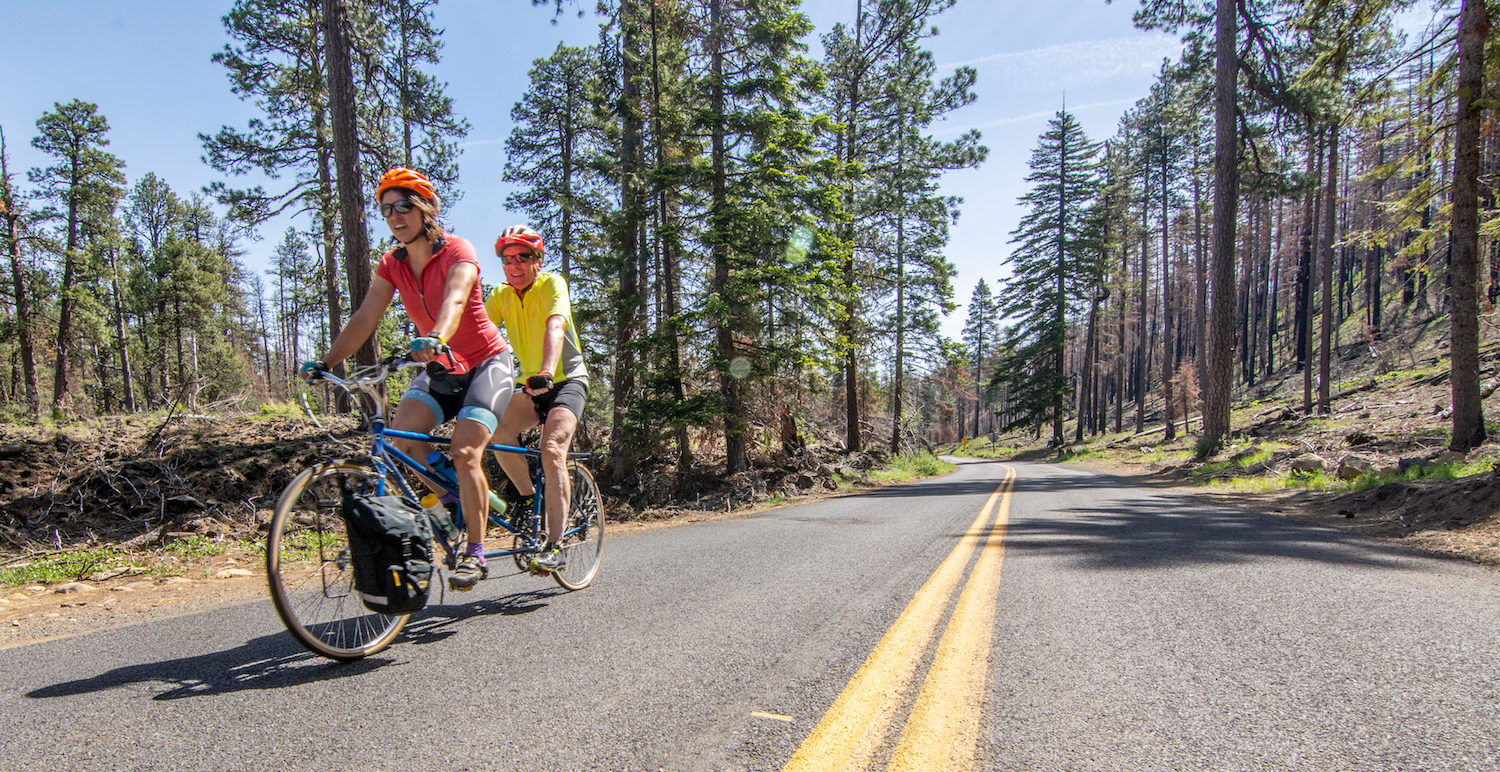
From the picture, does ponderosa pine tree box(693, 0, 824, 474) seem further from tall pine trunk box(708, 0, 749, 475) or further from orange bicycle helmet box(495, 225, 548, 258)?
orange bicycle helmet box(495, 225, 548, 258)

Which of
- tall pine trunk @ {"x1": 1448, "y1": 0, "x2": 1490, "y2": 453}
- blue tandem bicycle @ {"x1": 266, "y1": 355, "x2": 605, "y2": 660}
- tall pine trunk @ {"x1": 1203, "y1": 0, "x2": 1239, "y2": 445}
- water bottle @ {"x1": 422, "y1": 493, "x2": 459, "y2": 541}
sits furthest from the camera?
tall pine trunk @ {"x1": 1203, "y1": 0, "x2": 1239, "y2": 445}

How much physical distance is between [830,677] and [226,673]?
7.85 ft

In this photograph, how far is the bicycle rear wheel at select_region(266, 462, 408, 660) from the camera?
2.50 meters

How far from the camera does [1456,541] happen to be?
17.0ft

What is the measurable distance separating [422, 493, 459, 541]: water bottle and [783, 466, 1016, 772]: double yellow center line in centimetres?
214

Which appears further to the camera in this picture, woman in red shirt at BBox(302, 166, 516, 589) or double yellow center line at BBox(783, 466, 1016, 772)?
woman in red shirt at BBox(302, 166, 516, 589)

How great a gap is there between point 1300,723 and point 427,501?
3572 millimetres

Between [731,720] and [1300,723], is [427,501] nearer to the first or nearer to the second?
[731,720]

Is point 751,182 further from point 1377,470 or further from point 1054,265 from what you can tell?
point 1054,265

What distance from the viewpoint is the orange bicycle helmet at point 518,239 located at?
3805 millimetres

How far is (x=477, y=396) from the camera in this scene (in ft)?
10.7

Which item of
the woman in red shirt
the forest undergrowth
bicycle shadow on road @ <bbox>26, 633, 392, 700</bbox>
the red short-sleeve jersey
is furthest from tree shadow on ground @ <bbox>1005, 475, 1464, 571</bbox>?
bicycle shadow on road @ <bbox>26, 633, 392, 700</bbox>

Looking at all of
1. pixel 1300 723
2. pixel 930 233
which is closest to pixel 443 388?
pixel 1300 723

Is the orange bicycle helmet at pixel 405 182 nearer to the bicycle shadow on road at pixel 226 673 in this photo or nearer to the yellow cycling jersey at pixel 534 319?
the yellow cycling jersey at pixel 534 319
